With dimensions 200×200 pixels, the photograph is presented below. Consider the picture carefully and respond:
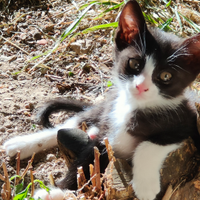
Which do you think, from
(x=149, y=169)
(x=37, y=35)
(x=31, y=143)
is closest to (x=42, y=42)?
(x=37, y=35)

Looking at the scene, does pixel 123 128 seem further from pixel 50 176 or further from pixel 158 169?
pixel 50 176

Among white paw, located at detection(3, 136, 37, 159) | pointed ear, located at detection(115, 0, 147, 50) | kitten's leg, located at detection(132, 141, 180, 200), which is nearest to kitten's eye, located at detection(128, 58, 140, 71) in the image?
pointed ear, located at detection(115, 0, 147, 50)

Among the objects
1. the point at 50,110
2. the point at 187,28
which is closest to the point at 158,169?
the point at 50,110

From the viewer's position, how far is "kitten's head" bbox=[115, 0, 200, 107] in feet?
4.70

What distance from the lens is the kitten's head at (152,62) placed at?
56.4 inches

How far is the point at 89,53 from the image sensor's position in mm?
2588

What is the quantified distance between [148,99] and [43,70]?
124 cm

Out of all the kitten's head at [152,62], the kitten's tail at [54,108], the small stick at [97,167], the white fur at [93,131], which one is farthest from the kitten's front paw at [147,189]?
the kitten's tail at [54,108]

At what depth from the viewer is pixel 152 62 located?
4.75ft

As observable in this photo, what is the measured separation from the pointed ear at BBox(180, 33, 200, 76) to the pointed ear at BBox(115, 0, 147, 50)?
25 centimetres

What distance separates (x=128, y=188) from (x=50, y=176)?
502mm

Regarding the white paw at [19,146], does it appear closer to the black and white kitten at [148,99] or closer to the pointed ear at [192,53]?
the black and white kitten at [148,99]

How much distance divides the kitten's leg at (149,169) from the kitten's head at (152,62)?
27cm

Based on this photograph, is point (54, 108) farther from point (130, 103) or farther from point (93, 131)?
point (130, 103)
